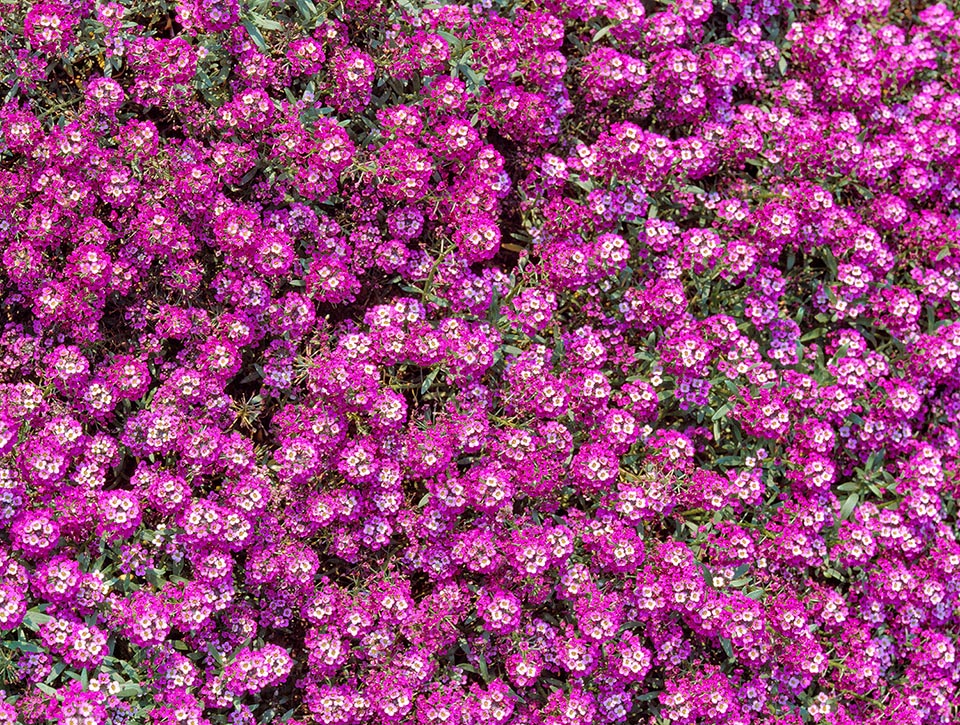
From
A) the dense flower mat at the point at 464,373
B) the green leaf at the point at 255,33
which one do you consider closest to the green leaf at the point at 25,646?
the dense flower mat at the point at 464,373

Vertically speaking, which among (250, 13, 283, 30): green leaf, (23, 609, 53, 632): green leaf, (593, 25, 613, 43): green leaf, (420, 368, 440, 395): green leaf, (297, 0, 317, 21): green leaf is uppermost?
(593, 25, 613, 43): green leaf

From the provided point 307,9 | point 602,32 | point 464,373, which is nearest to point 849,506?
point 464,373

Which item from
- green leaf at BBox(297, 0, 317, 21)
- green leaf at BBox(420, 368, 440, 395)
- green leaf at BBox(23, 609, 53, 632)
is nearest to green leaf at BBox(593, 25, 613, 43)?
green leaf at BBox(297, 0, 317, 21)

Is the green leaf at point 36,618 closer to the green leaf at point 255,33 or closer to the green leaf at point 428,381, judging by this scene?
the green leaf at point 428,381

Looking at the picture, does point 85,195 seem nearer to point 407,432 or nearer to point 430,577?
point 407,432

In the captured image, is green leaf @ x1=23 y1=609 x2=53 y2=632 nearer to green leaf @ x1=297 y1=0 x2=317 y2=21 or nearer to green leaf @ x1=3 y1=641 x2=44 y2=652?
green leaf @ x1=3 y1=641 x2=44 y2=652

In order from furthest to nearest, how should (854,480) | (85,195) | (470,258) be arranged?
(854,480), (470,258), (85,195)

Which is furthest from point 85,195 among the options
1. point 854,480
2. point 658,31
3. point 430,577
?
point 854,480

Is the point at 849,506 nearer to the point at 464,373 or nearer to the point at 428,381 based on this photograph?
the point at 464,373

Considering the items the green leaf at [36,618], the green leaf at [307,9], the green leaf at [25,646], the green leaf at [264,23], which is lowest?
the green leaf at [25,646]
